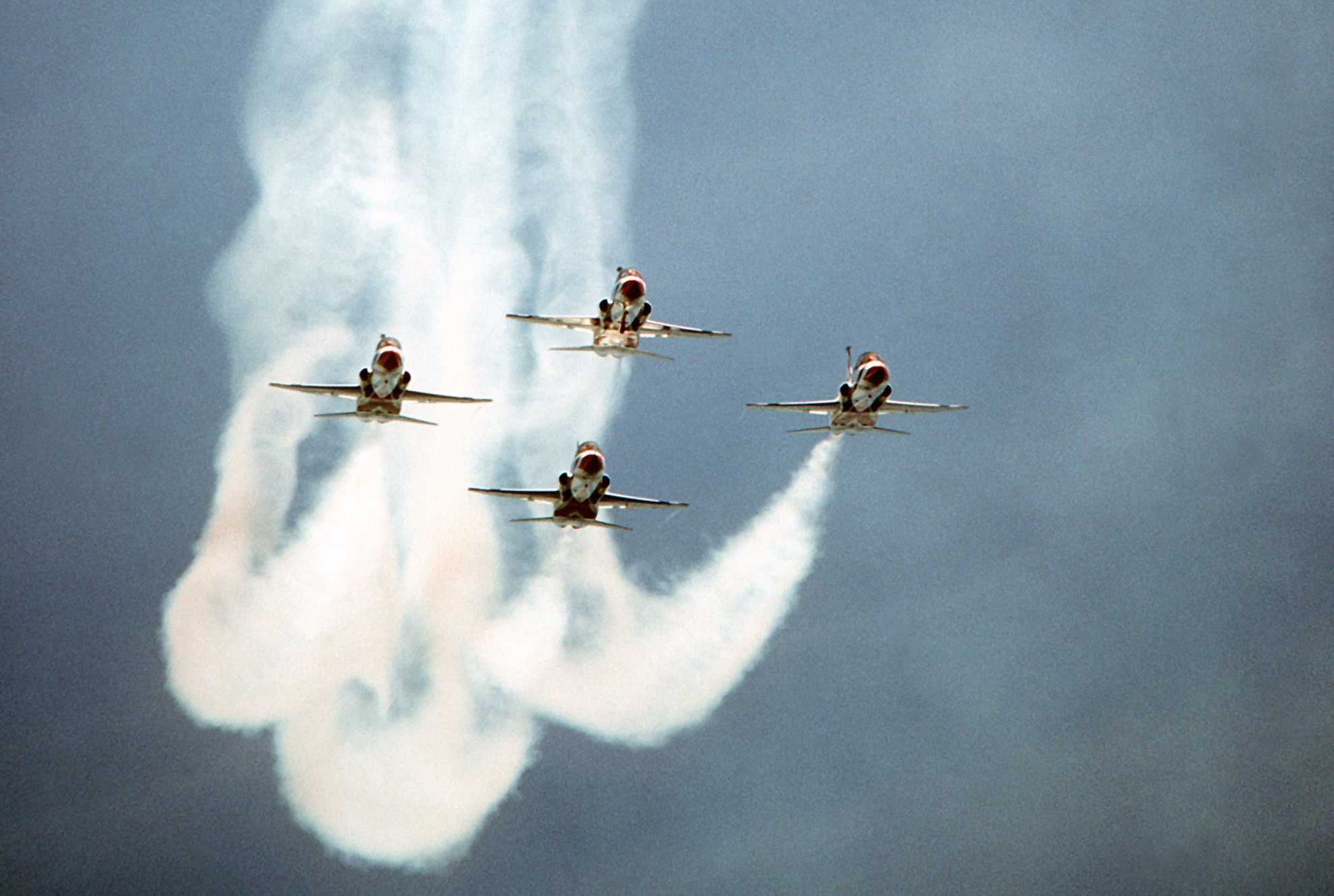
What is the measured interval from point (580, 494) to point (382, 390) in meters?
11.4

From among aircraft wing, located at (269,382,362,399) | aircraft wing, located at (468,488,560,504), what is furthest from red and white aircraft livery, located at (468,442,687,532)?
aircraft wing, located at (269,382,362,399)

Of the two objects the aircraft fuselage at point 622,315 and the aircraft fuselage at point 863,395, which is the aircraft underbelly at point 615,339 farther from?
the aircraft fuselage at point 863,395

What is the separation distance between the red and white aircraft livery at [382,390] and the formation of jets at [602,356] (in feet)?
0.13

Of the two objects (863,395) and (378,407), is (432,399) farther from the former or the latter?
(863,395)

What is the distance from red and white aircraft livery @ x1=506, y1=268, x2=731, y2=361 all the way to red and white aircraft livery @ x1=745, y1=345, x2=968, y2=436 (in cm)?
679

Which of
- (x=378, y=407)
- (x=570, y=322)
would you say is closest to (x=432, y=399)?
(x=378, y=407)

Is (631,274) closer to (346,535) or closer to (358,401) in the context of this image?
(358,401)

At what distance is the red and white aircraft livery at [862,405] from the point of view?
198 feet

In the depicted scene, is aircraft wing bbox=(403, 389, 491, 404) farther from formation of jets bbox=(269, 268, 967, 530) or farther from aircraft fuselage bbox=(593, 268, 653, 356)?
aircraft fuselage bbox=(593, 268, 653, 356)

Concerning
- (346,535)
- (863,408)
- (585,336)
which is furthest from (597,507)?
(585,336)

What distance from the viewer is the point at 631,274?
61.8 m

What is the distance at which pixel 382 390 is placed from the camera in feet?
193

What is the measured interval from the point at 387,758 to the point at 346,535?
1698 cm

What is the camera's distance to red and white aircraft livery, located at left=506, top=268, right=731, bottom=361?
61.8 metres
